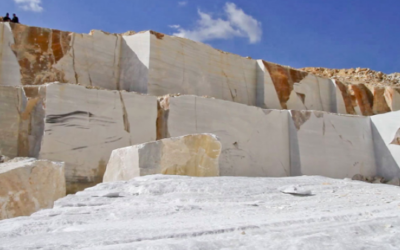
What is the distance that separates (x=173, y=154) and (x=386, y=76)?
1065 cm

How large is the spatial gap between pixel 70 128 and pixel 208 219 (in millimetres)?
3288

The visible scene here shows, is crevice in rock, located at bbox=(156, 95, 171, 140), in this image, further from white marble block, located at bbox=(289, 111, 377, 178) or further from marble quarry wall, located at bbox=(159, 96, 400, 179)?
white marble block, located at bbox=(289, 111, 377, 178)

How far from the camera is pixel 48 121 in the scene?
463 cm

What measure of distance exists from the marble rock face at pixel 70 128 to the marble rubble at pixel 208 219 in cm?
222

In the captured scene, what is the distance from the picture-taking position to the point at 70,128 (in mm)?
4727

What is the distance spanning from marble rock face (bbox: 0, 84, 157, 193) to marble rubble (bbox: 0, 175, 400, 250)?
2.22 m

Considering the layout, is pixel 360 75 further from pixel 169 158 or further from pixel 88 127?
pixel 169 158

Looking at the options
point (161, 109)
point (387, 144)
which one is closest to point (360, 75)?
point (387, 144)

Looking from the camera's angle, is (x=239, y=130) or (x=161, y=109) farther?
(x=239, y=130)

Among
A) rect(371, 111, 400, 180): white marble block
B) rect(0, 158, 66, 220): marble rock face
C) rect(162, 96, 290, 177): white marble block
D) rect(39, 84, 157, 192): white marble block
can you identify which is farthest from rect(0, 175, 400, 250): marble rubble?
rect(371, 111, 400, 180): white marble block

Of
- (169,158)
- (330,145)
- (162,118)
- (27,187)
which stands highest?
(162,118)

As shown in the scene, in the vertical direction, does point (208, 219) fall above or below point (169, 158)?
below

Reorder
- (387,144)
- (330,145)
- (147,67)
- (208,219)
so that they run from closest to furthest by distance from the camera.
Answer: (208,219) → (147,67) → (330,145) → (387,144)

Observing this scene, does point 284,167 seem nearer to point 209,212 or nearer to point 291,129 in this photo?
point 291,129
